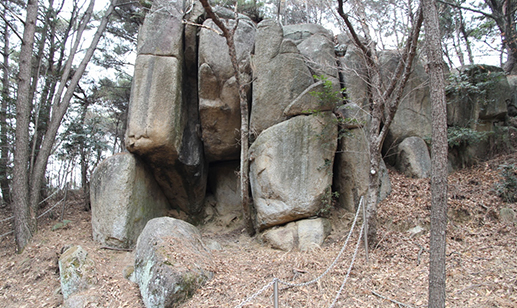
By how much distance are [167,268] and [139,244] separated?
4.80 ft

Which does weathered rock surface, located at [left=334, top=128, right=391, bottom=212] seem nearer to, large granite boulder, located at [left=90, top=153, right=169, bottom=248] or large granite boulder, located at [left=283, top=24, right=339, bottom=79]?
large granite boulder, located at [left=283, top=24, right=339, bottom=79]

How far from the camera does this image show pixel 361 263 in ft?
20.9

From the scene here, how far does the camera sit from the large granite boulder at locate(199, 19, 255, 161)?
1029 centimetres

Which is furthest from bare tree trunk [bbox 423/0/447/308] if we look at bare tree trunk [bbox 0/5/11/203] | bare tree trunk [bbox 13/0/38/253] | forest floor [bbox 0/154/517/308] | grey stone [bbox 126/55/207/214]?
bare tree trunk [bbox 0/5/11/203]

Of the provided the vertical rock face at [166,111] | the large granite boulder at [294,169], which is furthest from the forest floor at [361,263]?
the vertical rock face at [166,111]

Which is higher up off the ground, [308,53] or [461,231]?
[308,53]

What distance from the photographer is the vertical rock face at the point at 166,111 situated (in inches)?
378

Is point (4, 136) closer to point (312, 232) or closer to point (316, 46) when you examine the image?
point (312, 232)

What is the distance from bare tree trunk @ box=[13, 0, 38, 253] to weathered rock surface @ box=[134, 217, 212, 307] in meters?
4.59

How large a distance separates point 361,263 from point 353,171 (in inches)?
122

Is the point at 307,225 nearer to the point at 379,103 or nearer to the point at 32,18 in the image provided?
the point at 379,103

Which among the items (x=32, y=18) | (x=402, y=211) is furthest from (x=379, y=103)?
(x=32, y=18)

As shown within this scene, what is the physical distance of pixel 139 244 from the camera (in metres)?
7.06

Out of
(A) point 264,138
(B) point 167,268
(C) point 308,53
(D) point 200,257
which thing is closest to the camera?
(B) point 167,268
